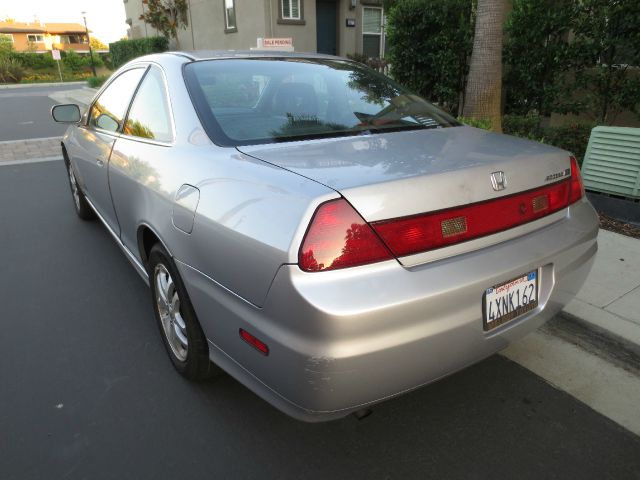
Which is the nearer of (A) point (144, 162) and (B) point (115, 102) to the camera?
(A) point (144, 162)

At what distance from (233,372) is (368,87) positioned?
186cm

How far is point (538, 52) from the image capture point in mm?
6391

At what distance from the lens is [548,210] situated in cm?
217

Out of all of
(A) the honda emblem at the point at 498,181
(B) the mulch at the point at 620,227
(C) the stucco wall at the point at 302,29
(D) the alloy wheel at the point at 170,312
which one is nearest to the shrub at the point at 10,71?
(C) the stucco wall at the point at 302,29

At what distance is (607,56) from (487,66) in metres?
1.34

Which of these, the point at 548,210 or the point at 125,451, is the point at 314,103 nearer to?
the point at 548,210

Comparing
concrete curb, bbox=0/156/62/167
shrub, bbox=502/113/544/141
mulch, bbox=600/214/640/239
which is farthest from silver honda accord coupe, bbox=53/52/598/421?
concrete curb, bbox=0/156/62/167

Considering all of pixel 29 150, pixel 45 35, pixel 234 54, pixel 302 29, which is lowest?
pixel 29 150

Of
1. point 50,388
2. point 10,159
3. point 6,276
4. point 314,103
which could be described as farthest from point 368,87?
point 10,159

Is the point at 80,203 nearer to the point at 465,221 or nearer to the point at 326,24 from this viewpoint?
the point at 465,221

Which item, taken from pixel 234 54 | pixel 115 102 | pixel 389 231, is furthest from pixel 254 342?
pixel 115 102

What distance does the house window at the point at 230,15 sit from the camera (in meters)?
16.1

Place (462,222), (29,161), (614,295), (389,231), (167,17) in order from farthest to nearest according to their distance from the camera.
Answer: (167,17) < (29,161) < (614,295) < (462,222) < (389,231)

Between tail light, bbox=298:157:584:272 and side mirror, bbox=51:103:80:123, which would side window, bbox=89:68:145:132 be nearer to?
side mirror, bbox=51:103:80:123
